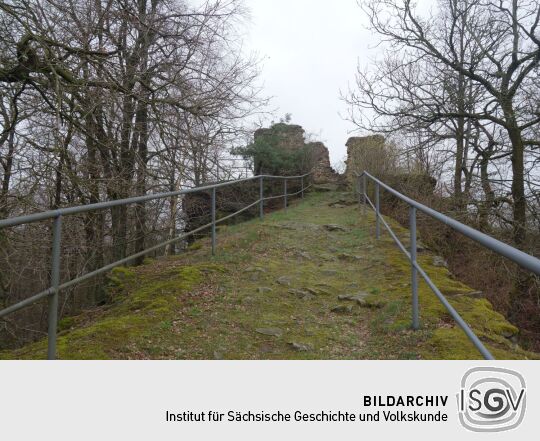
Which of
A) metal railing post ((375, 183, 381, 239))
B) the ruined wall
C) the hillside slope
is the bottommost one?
the hillside slope

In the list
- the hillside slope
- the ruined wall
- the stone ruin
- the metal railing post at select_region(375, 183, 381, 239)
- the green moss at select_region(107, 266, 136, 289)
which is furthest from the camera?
the ruined wall

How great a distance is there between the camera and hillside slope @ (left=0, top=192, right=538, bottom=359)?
10.4ft

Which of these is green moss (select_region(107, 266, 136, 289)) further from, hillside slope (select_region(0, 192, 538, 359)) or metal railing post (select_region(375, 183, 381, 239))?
metal railing post (select_region(375, 183, 381, 239))

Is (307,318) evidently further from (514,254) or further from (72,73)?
(72,73)

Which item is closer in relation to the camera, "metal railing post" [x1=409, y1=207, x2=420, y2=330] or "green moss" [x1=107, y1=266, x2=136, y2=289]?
"metal railing post" [x1=409, y1=207, x2=420, y2=330]

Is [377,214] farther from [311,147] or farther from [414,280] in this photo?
[311,147]

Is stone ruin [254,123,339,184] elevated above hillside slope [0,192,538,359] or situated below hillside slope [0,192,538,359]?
above

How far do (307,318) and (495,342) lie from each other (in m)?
1.51

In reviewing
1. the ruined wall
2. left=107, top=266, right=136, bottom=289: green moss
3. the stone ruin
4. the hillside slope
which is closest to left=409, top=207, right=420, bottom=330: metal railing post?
the hillside slope

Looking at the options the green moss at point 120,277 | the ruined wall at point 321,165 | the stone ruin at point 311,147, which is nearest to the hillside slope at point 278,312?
the green moss at point 120,277

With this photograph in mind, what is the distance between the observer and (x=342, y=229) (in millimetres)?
8438

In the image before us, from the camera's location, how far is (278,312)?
4086 mm

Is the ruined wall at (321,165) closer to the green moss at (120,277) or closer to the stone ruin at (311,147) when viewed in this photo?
the stone ruin at (311,147)

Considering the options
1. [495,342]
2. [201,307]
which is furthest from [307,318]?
[495,342]
